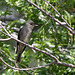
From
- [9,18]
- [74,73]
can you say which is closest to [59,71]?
[74,73]

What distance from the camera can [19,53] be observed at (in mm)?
2836

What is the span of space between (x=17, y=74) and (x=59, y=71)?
0.82m

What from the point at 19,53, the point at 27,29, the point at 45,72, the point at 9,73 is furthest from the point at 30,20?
the point at 9,73

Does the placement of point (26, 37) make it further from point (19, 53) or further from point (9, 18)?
point (9, 18)

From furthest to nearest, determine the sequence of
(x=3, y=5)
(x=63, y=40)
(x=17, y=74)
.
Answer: (x=3, y=5) → (x=63, y=40) → (x=17, y=74)

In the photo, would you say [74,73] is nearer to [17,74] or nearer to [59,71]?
[59,71]

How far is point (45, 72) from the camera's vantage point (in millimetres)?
3182

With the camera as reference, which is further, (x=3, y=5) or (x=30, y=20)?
(x=3, y=5)

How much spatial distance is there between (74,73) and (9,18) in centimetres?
133

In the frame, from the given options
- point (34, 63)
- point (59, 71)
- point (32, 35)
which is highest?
point (32, 35)

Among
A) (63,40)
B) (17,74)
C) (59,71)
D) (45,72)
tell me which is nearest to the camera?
(17,74)

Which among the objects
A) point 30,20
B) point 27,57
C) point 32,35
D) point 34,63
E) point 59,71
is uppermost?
point 30,20

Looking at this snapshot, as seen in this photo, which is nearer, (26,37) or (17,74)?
(17,74)

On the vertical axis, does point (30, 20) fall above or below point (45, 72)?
above
